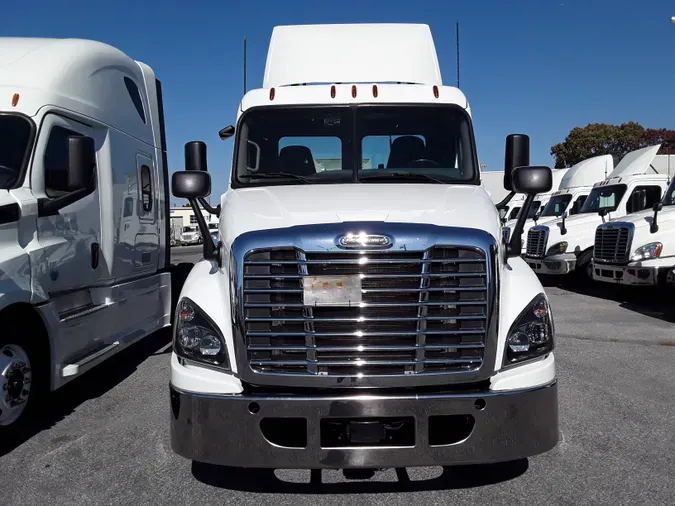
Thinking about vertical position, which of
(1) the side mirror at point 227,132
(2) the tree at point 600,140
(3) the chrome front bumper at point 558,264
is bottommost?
(3) the chrome front bumper at point 558,264

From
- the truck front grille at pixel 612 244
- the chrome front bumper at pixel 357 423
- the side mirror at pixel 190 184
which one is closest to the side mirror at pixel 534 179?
the chrome front bumper at pixel 357 423

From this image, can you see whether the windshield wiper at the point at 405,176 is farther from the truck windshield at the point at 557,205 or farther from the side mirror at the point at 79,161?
the truck windshield at the point at 557,205

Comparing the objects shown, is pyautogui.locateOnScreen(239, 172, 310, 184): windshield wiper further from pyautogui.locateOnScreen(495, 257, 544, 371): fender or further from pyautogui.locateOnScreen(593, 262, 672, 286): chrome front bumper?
pyautogui.locateOnScreen(593, 262, 672, 286): chrome front bumper

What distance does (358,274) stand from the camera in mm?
3221

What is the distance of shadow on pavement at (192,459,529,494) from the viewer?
11.9 ft

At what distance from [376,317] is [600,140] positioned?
54.9m

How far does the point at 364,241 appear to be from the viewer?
125 inches

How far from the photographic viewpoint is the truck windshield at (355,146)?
4.61 metres

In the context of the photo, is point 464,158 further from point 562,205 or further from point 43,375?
point 562,205

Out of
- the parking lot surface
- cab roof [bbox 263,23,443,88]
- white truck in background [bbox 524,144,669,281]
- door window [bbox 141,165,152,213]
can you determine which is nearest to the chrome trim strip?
the parking lot surface

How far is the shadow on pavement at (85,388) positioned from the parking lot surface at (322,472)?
22 mm

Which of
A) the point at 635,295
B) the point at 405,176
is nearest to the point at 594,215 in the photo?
the point at 635,295

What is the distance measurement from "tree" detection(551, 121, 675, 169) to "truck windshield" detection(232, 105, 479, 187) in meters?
51.2

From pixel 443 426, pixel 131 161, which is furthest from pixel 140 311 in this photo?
pixel 443 426
